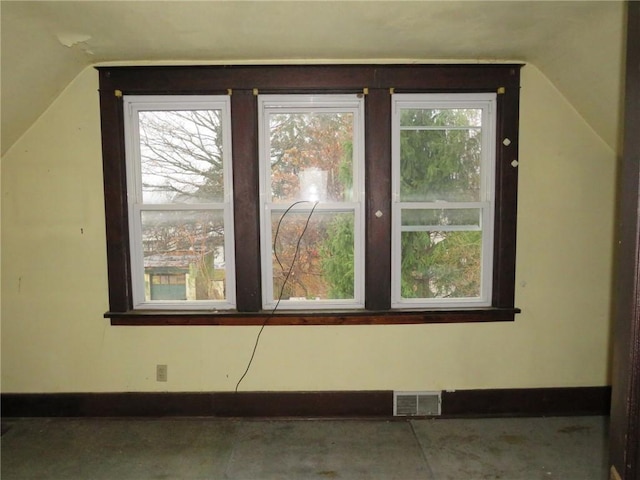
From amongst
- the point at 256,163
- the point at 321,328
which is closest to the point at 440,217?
the point at 321,328

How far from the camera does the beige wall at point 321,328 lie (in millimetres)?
2260

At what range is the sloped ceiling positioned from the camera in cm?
167

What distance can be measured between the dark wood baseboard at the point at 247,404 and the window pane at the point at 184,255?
67 centimetres

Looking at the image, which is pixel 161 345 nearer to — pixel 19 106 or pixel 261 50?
pixel 19 106

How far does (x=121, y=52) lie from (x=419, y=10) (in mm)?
1677

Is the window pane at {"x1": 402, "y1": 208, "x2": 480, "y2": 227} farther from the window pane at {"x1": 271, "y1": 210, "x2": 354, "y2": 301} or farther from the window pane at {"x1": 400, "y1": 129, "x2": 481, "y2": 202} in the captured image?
the window pane at {"x1": 271, "y1": 210, "x2": 354, "y2": 301}

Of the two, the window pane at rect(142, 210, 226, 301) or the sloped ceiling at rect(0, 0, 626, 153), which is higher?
the sloped ceiling at rect(0, 0, 626, 153)

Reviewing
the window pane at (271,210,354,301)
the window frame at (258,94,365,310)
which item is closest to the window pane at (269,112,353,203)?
the window frame at (258,94,365,310)

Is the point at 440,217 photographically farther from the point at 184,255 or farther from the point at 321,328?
the point at 184,255

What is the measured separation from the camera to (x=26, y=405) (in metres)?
2.33

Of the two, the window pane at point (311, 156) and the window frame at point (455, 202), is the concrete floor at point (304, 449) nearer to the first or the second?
the window frame at point (455, 202)

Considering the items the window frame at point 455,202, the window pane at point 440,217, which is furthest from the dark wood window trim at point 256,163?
the window pane at point 440,217

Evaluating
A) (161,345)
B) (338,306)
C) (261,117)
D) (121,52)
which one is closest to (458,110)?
(261,117)

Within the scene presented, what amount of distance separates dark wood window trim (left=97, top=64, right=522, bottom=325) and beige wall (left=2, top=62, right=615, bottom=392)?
0.09 metres
